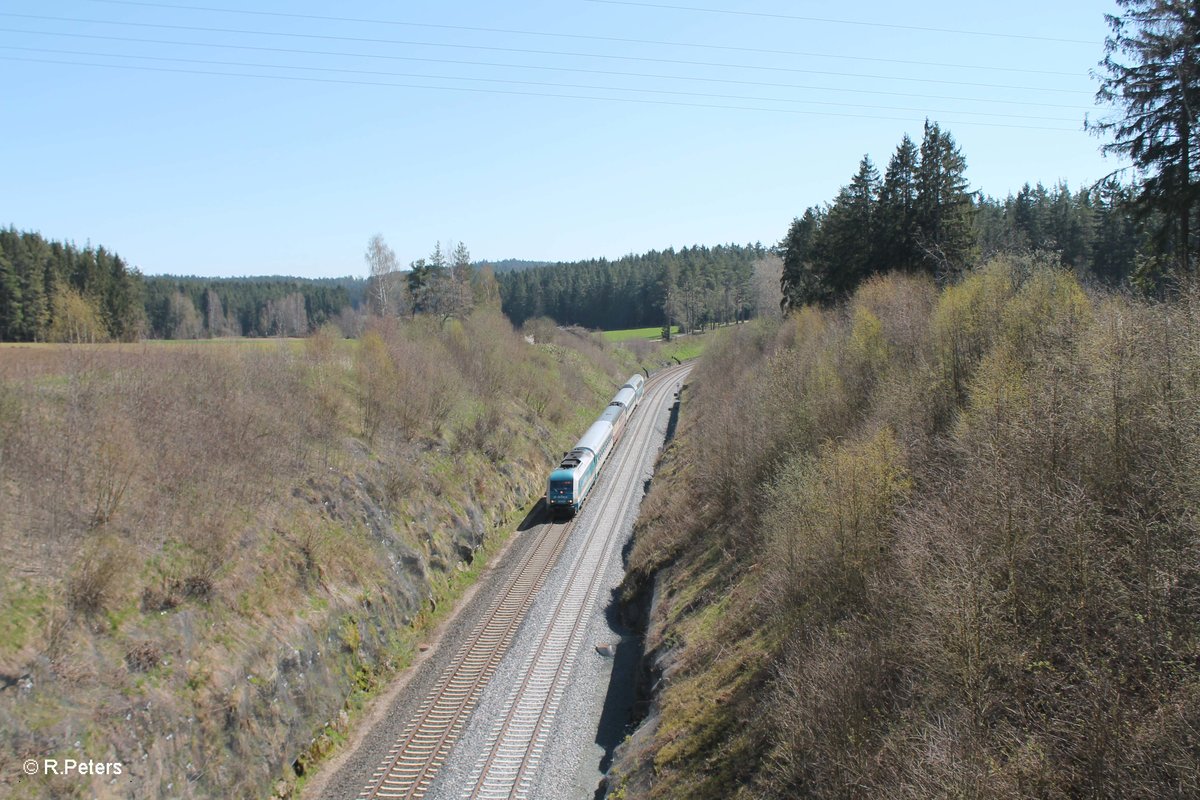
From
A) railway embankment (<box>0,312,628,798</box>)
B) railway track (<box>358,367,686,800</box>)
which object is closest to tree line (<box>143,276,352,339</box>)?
railway embankment (<box>0,312,628,798</box>)

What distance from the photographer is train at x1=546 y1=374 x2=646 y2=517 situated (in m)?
32.2

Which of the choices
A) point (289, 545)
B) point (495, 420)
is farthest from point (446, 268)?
point (289, 545)

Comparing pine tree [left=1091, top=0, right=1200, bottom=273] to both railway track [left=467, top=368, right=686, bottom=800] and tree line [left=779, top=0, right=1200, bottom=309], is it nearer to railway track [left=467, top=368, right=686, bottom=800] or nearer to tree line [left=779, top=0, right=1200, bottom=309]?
tree line [left=779, top=0, right=1200, bottom=309]

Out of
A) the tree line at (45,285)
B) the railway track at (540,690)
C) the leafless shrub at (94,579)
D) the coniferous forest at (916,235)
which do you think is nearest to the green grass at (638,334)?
the coniferous forest at (916,235)

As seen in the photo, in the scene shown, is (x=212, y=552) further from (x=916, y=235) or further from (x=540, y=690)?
(x=916, y=235)

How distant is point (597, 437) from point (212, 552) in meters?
24.4

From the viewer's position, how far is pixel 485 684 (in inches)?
746

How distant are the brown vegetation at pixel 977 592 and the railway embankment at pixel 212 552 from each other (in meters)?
8.57

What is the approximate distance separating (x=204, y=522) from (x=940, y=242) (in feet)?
106

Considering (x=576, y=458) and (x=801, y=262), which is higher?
(x=801, y=262)

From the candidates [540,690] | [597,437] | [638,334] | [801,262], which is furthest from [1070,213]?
[638,334]

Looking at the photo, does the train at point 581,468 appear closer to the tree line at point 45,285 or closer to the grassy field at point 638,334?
the tree line at point 45,285

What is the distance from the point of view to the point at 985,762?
7.38m

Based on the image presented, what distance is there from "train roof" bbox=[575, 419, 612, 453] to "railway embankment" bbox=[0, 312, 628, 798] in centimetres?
712
